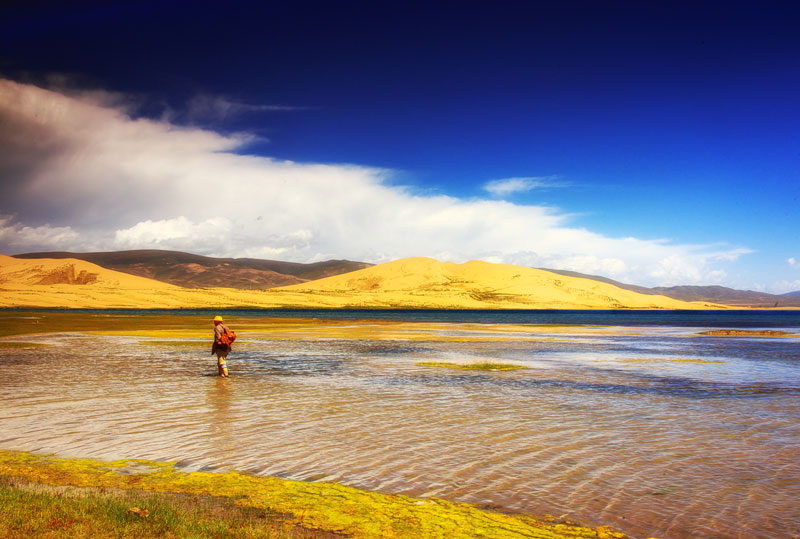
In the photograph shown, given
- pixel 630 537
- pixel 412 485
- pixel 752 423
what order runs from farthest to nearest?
pixel 752 423, pixel 412 485, pixel 630 537

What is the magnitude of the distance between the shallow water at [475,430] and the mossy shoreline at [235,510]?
53 cm

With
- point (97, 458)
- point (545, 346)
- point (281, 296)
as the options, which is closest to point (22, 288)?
point (281, 296)

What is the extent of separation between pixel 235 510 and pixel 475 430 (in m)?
5.93

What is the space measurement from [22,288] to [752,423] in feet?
544

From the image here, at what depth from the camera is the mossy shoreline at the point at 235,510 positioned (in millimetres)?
5938

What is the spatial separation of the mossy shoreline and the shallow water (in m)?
0.53

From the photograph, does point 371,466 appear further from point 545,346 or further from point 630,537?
point 545,346

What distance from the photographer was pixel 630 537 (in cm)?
634

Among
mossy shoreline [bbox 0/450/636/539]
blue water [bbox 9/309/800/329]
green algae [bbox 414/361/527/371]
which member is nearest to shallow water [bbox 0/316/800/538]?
mossy shoreline [bbox 0/450/636/539]

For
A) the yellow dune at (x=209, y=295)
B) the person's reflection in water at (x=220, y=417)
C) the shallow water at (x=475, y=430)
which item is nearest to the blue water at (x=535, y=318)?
the yellow dune at (x=209, y=295)

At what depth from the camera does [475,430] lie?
11.5 metres

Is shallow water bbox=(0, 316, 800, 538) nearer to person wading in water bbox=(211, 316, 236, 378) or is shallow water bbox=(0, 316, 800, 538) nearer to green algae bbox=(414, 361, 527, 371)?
person wading in water bbox=(211, 316, 236, 378)

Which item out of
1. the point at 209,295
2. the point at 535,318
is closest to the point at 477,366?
the point at 535,318

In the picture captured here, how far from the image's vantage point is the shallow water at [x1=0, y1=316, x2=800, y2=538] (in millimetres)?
7641
